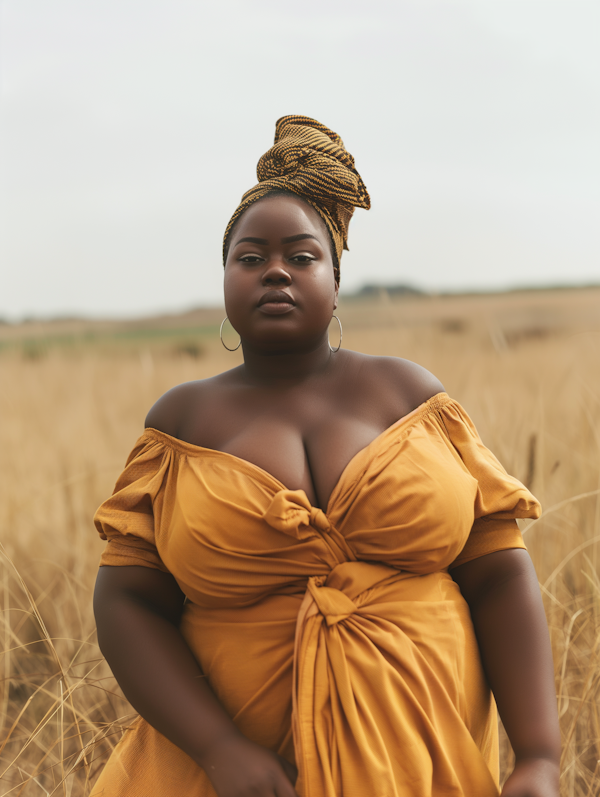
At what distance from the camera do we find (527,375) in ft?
9.31

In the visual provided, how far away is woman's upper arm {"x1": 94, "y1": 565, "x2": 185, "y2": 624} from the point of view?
3.47ft

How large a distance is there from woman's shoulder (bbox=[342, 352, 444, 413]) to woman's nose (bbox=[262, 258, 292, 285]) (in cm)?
21

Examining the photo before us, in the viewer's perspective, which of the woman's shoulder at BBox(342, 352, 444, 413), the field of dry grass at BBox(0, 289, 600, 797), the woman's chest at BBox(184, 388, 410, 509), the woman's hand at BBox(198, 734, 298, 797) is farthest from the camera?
the field of dry grass at BBox(0, 289, 600, 797)

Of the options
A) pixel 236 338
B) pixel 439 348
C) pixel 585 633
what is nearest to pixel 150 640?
pixel 236 338

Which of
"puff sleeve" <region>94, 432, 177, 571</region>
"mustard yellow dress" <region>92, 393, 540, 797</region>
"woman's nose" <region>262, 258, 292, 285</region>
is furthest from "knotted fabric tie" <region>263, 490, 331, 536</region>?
"woman's nose" <region>262, 258, 292, 285</region>

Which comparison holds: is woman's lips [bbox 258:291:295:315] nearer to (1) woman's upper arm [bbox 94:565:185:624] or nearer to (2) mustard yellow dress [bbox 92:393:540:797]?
(2) mustard yellow dress [bbox 92:393:540:797]

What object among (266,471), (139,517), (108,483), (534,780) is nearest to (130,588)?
(139,517)

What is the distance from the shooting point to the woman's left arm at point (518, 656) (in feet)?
3.14

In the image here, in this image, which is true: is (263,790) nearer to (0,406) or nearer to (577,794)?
(577,794)

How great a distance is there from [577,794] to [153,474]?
1.27 m

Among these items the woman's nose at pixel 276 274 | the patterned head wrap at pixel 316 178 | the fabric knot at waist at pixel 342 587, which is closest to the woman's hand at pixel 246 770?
the fabric knot at waist at pixel 342 587

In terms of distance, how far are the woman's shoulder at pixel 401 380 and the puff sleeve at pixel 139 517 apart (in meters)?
0.36

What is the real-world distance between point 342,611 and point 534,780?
1.12 feet

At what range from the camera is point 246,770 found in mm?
902
